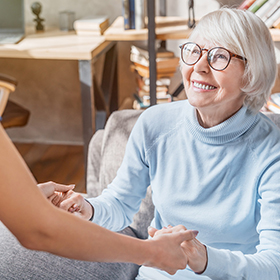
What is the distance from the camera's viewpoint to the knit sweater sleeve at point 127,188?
1215mm

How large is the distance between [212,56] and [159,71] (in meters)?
1.41

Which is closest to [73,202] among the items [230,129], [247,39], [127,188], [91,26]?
[127,188]

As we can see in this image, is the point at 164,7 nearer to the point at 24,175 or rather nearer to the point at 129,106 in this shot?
the point at 129,106

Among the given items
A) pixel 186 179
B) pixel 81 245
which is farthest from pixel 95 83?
pixel 81 245

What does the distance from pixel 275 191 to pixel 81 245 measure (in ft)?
1.74

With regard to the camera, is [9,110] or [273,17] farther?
[9,110]

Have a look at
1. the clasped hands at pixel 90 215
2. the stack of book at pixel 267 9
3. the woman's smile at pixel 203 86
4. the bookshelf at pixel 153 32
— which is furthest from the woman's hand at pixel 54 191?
the stack of book at pixel 267 9

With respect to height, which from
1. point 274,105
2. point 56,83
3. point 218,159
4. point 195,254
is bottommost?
point 56,83

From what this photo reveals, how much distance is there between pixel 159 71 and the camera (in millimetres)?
2461

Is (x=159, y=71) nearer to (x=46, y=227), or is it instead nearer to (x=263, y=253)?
(x=263, y=253)

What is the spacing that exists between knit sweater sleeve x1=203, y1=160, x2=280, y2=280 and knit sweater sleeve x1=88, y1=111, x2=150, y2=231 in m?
0.33

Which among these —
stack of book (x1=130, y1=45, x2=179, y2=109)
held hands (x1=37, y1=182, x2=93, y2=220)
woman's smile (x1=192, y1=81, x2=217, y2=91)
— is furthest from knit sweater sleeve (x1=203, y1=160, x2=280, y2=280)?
stack of book (x1=130, y1=45, x2=179, y2=109)

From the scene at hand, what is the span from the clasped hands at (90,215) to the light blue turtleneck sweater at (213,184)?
1.2 inches

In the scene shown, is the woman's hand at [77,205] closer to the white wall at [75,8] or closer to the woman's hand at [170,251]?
the woman's hand at [170,251]
